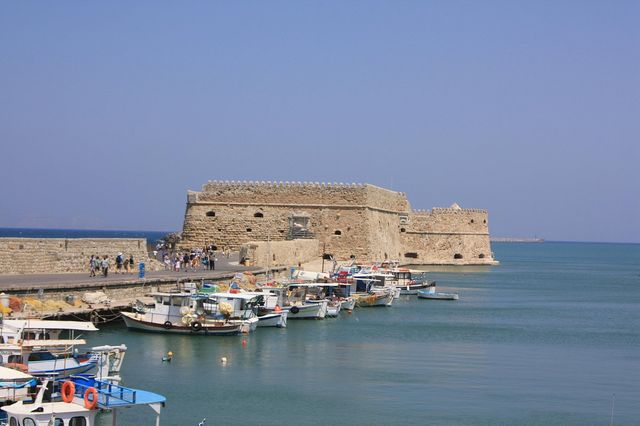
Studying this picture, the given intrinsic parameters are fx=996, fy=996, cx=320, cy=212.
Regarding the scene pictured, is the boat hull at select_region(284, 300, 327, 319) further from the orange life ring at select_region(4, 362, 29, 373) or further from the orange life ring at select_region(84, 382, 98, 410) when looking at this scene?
the orange life ring at select_region(84, 382, 98, 410)

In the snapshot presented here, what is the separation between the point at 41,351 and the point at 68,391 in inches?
162

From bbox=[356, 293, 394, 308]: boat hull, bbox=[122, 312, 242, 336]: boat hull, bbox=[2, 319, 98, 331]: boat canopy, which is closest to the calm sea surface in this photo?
bbox=[122, 312, 242, 336]: boat hull

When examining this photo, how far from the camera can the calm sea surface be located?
17.4 m

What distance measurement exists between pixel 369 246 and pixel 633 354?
2342cm

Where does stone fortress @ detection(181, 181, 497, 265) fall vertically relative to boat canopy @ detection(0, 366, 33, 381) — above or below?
above

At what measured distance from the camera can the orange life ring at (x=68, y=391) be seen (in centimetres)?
1319

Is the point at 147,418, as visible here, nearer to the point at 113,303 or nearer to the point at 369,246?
the point at 113,303

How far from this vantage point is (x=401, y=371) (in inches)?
847

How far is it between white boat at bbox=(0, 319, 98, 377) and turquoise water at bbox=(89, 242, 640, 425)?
1387 millimetres

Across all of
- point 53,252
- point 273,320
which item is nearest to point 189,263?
point 53,252

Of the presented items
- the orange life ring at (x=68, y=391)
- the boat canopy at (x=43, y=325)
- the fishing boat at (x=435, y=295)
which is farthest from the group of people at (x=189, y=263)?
the orange life ring at (x=68, y=391)

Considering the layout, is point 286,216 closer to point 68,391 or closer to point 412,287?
point 412,287

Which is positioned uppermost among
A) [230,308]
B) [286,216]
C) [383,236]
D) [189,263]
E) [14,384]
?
[286,216]

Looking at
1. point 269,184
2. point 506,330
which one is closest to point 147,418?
point 506,330
